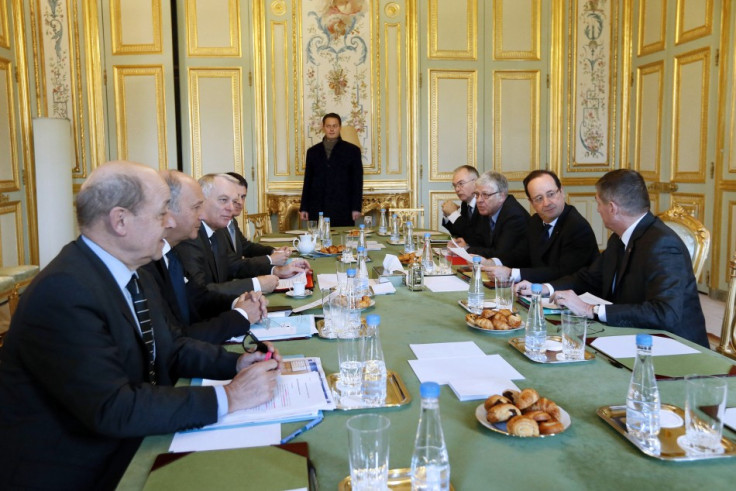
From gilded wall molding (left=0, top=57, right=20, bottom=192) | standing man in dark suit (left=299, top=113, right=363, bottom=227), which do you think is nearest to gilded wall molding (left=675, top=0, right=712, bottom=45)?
standing man in dark suit (left=299, top=113, right=363, bottom=227)

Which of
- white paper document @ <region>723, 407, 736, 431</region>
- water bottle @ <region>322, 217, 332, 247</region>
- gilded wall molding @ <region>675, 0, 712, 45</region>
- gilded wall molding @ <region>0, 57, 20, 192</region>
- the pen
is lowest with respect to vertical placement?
the pen

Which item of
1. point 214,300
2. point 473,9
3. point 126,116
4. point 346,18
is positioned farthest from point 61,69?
point 214,300

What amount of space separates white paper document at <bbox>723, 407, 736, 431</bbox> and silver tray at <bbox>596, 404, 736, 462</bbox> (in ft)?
0.18

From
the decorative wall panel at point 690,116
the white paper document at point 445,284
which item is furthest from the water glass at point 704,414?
the decorative wall panel at point 690,116

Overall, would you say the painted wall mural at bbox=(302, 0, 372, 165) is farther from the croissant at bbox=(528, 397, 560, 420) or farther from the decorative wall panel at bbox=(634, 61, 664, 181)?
the croissant at bbox=(528, 397, 560, 420)

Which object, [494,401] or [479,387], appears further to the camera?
[479,387]

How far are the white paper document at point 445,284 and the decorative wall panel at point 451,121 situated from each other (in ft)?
13.4

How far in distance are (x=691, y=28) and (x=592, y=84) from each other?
1.28 metres

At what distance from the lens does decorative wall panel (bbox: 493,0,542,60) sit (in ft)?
22.7

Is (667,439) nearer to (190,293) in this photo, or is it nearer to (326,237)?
(190,293)

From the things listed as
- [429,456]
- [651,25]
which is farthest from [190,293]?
[651,25]

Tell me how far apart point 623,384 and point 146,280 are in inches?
54.5

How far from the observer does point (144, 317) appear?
171cm

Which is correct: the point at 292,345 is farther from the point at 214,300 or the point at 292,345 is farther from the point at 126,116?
the point at 126,116
